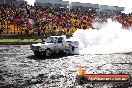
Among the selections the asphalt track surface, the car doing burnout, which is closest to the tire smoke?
the car doing burnout

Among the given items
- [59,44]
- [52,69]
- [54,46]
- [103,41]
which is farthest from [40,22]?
[52,69]

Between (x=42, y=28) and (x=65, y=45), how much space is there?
14.7 m

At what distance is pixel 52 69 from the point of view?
1766 centimetres

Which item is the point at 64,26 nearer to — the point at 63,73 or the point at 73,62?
the point at 73,62

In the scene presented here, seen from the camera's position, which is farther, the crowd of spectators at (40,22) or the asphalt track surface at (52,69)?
the crowd of spectators at (40,22)

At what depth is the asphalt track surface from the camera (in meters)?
13.9

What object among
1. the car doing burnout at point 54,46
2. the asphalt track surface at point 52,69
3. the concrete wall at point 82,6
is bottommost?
the asphalt track surface at point 52,69

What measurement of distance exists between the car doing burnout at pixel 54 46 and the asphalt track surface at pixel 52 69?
65cm

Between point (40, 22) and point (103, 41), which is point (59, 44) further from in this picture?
point (40, 22)

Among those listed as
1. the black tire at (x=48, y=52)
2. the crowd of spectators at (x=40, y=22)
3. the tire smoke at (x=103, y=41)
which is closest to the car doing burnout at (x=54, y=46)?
the black tire at (x=48, y=52)

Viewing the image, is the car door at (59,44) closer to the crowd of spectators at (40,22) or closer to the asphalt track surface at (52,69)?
the asphalt track surface at (52,69)

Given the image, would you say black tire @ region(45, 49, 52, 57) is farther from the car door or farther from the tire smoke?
the tire smoke

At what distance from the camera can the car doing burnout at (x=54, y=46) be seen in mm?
22500

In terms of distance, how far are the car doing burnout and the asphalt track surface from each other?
2.12ft
